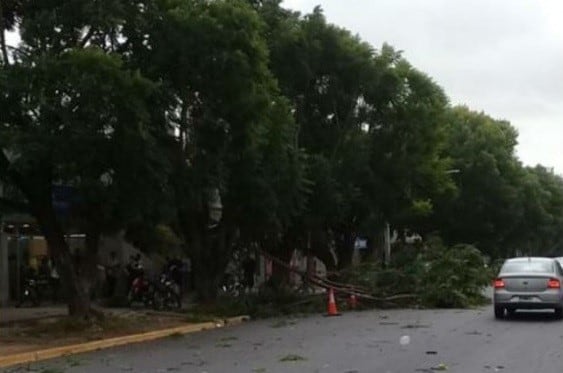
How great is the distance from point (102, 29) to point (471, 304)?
15.9 m

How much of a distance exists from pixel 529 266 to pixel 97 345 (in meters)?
11.9

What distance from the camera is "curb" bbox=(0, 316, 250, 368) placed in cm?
1653

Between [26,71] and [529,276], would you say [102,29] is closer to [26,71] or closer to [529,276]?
[26,71]

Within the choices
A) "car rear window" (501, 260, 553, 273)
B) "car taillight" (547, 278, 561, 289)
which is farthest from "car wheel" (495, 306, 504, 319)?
"car taillight" (547, 278, 561, 289)

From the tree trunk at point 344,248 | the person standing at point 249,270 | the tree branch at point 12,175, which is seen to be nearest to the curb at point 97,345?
the tree branch at point 12,175

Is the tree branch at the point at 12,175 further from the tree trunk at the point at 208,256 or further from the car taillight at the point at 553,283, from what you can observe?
the car taillight at the point at 553,283

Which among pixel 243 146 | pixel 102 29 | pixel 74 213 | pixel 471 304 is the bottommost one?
pixel 471 304

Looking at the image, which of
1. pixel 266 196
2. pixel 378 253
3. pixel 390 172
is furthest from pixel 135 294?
pixel 378 253

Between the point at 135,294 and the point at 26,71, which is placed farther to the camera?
the point at 135,294

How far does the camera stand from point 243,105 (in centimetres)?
2256

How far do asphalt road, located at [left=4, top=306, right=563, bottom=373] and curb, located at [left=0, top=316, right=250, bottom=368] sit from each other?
0.54 m

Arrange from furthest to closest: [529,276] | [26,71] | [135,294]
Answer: [135,294] → [529,276] → [26,71]

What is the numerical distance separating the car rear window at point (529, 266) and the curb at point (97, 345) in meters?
7.80

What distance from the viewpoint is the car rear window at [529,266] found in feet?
78.9
